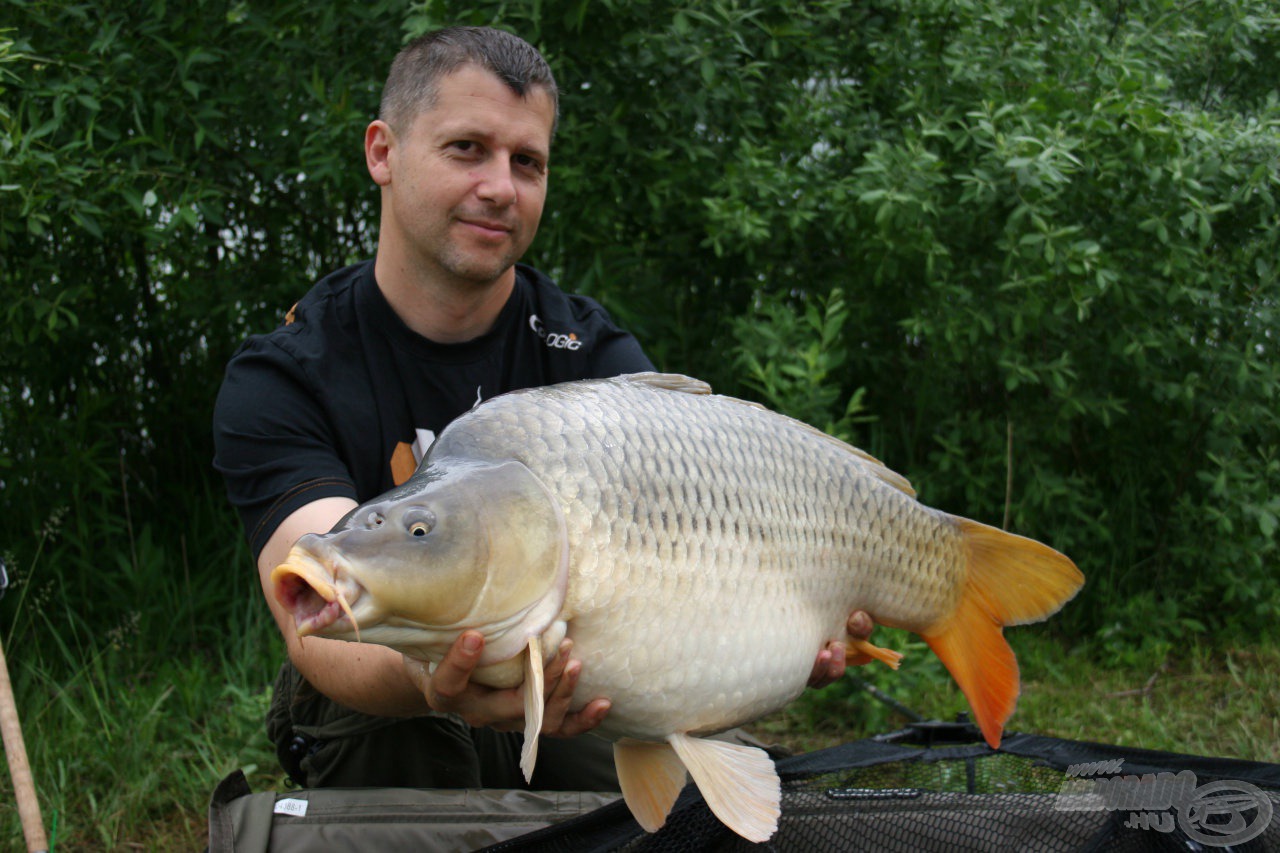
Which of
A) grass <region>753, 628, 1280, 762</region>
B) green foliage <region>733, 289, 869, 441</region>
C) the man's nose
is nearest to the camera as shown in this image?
the man's nose

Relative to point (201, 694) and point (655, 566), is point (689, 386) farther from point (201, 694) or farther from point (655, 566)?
point (201, 694)

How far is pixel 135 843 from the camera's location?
2.06 metres

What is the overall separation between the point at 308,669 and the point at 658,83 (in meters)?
1.53

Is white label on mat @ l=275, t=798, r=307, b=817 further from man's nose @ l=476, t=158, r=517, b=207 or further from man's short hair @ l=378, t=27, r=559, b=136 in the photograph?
man's short hair @ l=378, t=27, r=559, b=136

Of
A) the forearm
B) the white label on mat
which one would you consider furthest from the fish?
the white label on mat

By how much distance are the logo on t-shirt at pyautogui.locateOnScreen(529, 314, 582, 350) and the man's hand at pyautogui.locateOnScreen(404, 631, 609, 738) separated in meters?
0.69

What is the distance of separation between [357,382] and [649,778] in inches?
28.7

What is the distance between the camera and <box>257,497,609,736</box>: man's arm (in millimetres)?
1129

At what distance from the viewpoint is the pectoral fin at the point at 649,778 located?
4.09ft

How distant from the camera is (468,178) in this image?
1.69 m

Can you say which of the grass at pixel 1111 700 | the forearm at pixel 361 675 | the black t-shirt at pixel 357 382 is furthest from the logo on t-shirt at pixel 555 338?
the grass at pixel 1111 700

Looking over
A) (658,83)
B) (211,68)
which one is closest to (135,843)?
(211,68)

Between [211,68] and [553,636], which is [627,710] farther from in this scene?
[211,68]

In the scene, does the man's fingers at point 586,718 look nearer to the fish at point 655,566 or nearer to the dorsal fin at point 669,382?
the fish at point 655,566
